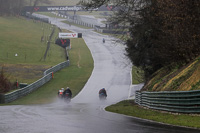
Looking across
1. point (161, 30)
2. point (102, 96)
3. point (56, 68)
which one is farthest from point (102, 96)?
point (56, 68)

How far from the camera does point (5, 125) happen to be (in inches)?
433

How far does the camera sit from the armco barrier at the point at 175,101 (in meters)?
13.4

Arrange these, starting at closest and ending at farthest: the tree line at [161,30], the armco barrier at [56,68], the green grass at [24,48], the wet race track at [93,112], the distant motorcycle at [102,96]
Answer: the wet race track at [93,112], the tree line at [161,30], the distant motorcycle at [102,96], the armco barrier at [56,68], the green grass at [24,48]

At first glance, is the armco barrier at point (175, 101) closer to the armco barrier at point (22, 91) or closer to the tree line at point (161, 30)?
the tree line at point (161, 30)

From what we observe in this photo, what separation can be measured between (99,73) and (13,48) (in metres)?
22.6

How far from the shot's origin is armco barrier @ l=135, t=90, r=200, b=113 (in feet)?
44.0

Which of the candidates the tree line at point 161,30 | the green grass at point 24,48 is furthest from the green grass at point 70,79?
the tree line at point 161,30

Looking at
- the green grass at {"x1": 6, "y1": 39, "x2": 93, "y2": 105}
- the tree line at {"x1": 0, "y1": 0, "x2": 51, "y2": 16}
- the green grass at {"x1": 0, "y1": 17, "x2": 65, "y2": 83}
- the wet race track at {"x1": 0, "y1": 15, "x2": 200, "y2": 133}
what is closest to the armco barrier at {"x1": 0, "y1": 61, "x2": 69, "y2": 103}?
the green grass at {"x1": 6, "y1": 39, "x2": 93, "y2": 105}

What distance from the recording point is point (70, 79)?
4644 centimetres

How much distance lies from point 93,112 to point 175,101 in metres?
4.37

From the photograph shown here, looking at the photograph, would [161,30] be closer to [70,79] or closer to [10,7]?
[70,79]

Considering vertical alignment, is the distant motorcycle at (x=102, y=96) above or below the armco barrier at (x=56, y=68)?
below

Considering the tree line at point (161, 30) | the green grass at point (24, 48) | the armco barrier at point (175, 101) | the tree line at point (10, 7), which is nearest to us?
the armco barrier at point (175, 101)

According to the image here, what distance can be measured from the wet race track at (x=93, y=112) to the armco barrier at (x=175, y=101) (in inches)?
71.2
